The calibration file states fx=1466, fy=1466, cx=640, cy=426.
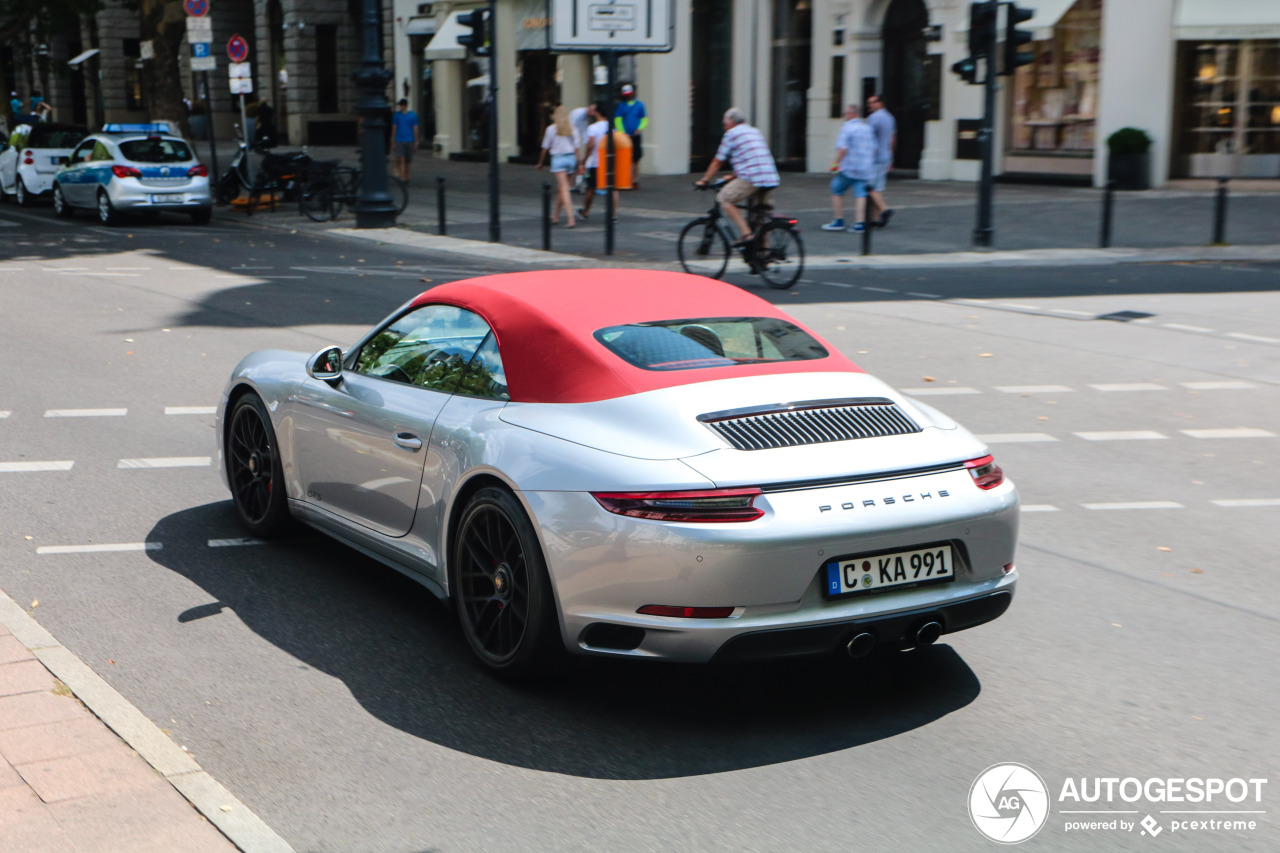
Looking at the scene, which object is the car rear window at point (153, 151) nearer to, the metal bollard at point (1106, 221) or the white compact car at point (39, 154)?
the white compact car at point (39, 154)

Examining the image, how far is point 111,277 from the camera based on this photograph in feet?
56.4

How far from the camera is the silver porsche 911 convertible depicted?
418 centimetres

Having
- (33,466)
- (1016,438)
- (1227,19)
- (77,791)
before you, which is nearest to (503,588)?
(77,791)

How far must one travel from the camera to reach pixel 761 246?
54.3ft

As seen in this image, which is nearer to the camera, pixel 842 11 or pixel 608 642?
pixel 608 642

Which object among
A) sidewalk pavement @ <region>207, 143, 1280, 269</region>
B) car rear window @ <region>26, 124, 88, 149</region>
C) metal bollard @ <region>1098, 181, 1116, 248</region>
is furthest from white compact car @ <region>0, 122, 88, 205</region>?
metal bollard @ <region>1098, 181, 1116, 248</region>

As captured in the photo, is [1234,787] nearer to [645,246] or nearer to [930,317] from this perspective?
[930,317]

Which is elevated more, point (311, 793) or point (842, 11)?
point (842, 11)

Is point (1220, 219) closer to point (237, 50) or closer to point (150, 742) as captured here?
point (237, 50)

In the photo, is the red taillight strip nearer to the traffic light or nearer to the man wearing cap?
the traffic light

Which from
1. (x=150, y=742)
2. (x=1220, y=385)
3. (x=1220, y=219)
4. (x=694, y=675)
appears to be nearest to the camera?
(x=150, y=742)

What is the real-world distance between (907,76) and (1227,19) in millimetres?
7461

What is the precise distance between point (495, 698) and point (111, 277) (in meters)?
14.1

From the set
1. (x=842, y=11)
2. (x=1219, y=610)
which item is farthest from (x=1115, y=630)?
(x=842, y=11)
